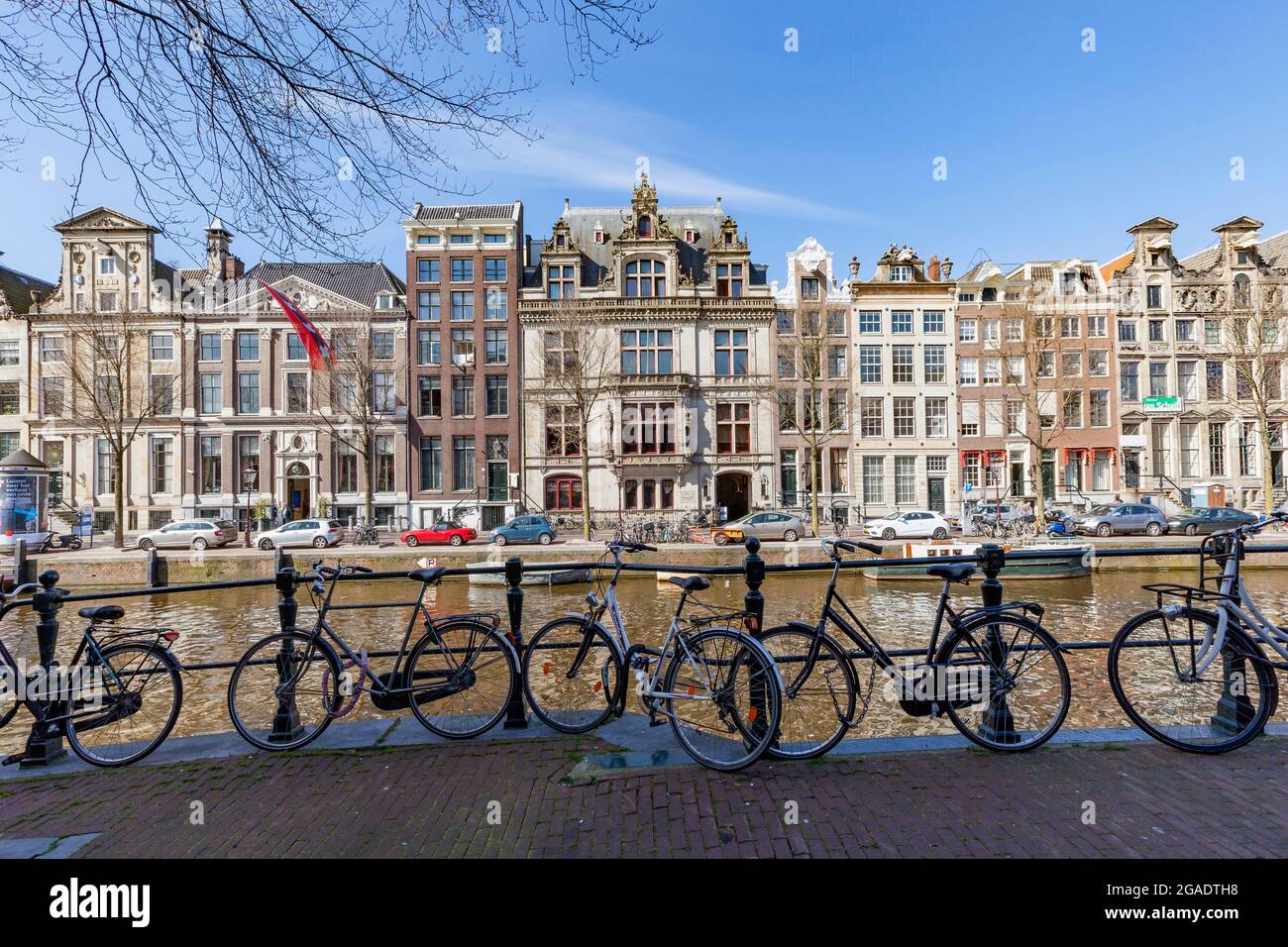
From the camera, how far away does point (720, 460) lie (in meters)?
36.9

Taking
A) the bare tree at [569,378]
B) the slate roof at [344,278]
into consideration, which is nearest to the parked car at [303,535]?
the bare tree at [569,378]

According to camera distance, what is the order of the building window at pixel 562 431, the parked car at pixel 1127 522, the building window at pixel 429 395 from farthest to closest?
the building window at pixel 429 395, the building window at pixel 562 431, the parked car at pixel 1127 522

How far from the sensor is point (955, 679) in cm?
398

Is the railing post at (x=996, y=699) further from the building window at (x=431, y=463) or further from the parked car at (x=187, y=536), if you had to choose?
the building window at (x=431, y=463)

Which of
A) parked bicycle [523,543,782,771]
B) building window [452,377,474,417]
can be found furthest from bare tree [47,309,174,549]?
parked bicycle [523,543,782,771]

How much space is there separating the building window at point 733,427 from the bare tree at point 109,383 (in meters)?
26.9

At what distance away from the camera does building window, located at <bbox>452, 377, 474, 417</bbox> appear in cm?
3709

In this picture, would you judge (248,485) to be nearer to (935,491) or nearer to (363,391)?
(363,391)

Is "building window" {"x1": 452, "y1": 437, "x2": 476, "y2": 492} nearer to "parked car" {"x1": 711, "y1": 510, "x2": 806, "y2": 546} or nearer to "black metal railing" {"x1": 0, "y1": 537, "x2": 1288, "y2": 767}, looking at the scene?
"parked car" {"x1": 711, "y1": 510, "x2": 806, "y2": 546}

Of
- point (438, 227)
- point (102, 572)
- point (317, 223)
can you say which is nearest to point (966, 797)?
point (317, 223)

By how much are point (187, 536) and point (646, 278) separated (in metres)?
25.4

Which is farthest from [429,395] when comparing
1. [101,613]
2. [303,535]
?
[101,613]

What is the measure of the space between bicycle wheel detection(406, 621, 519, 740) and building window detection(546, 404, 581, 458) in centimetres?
3178

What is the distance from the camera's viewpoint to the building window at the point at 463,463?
3688 cm
